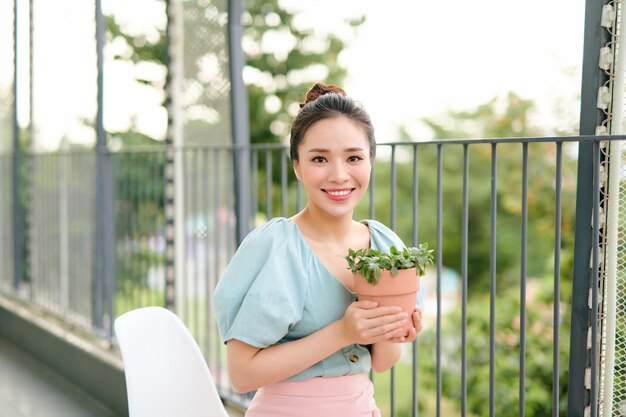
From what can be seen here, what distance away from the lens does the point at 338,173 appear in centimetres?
126

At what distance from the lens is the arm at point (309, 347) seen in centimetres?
115

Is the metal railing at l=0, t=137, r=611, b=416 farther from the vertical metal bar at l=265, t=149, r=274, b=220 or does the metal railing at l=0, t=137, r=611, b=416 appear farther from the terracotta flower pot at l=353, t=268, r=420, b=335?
the terracotta flower pot at l=353, t=268, r=420, b=335

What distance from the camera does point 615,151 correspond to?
1.70 metres

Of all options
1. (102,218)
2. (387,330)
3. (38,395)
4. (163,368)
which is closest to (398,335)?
(387,330)

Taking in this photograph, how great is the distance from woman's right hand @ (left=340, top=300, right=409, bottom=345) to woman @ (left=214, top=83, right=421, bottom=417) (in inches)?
0.6

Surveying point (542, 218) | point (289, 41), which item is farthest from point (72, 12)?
point (289, 41)

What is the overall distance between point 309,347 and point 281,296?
0.31 ft

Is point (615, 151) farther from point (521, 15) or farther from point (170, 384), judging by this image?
point (521, 15)

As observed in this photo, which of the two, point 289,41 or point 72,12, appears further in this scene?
point 289,41

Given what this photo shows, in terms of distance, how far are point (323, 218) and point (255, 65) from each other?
1150 cm

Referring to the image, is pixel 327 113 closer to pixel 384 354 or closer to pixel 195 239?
pixel 384 354

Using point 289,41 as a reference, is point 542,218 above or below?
below

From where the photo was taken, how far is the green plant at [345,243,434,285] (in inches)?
45.6

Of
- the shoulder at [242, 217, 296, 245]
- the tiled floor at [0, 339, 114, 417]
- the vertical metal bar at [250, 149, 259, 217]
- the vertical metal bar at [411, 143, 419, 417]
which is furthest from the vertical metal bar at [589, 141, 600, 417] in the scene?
the tiled floor at [0, 339, 114, 417]
